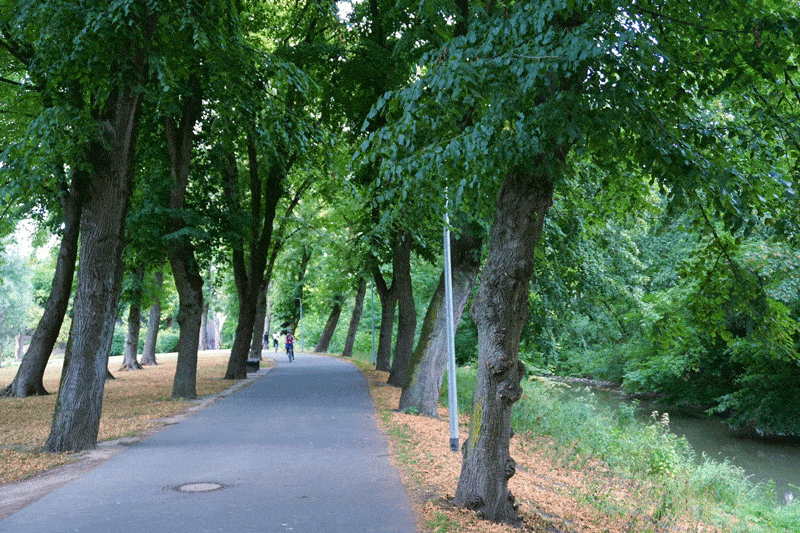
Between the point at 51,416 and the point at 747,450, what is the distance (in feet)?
57.7

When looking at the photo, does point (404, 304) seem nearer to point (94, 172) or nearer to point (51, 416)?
point (51, 416)

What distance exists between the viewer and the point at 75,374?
408 inches

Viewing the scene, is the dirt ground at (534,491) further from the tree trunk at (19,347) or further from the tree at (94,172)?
the tree trunk at (19,347)

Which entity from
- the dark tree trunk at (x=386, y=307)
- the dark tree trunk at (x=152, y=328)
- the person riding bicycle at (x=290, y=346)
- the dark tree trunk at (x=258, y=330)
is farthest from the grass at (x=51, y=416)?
the person riding bicycle at (x=290, y=346)

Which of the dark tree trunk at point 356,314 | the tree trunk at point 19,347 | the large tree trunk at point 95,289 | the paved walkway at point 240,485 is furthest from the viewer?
the tree trunk at point 19,347

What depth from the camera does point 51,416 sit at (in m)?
15.1

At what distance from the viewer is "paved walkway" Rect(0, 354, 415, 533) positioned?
659cm

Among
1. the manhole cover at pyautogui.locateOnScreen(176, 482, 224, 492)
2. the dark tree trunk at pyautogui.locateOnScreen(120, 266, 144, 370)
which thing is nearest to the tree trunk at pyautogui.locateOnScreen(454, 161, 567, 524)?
the manhole cover at pyautogui.locateOnScreen(176, 482, 224, 492)

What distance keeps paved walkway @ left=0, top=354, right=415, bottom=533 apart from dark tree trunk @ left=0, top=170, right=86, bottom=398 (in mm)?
6690

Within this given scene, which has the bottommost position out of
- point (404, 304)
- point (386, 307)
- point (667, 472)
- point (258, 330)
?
point (667, 472)

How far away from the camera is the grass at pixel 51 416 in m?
9.55

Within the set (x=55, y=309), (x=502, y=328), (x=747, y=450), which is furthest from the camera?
(x=747, y=450)

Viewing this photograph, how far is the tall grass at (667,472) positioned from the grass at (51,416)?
7.52m

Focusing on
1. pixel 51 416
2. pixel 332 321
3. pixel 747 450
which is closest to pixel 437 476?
pixel 51 416
